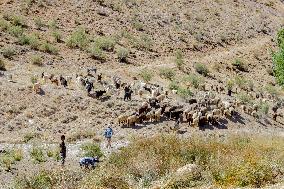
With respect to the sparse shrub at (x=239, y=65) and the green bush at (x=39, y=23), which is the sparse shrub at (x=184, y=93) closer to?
the sparse shrub at (x=239, y=65)

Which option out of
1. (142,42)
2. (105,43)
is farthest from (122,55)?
(142,42)

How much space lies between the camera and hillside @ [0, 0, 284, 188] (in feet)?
88.8

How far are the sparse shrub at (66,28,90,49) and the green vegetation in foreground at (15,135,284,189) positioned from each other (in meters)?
23.4

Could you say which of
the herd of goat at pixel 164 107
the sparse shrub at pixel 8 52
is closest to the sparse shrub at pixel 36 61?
the sparse shrub at pixel 8 52

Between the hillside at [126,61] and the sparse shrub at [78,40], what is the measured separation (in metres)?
0.09

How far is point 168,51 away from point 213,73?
4.77 meters

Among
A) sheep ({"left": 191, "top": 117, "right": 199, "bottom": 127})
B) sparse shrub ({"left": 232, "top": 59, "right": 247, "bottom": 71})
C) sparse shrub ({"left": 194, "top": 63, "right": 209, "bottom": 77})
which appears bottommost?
sparse shrub ({"left": 232, "top": 59, "right": 247, "bottom": 71})

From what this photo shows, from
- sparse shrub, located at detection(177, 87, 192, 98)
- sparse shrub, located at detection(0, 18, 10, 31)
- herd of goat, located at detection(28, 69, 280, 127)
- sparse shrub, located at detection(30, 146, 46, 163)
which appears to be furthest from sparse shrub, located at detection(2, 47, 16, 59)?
sparse shrub, located at detection(30, 146, 46, 163)

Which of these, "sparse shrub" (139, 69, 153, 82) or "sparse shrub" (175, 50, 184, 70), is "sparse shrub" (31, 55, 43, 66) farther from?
"sparse shrub" (175, 50, 184, 70)

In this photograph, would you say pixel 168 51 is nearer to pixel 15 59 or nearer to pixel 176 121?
pixel 15 59

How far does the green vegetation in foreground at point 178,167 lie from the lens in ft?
50.0

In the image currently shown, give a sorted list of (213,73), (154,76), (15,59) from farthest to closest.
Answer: (213,73) < (154,76) < (15,59)

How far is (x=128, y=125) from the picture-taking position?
26.6 metres

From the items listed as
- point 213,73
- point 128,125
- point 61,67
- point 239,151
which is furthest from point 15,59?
point 239,151
